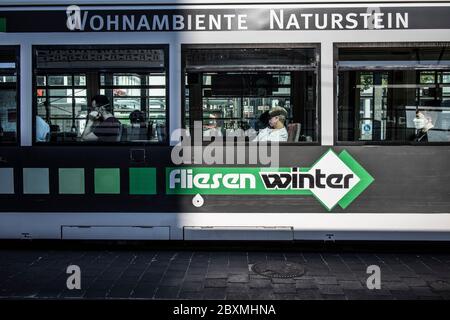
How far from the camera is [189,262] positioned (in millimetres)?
6262

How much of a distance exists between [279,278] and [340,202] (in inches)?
50.4


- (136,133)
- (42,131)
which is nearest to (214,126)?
(136,133)

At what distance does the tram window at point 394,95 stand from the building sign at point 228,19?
0.33 meters

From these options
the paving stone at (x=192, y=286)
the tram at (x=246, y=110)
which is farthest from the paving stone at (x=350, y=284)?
the paving stone at (x=192, y=286)

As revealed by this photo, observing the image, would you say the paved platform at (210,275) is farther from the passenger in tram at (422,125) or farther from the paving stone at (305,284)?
the passenger in tram at (422,125)

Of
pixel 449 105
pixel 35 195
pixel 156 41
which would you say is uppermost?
pixel 156 41

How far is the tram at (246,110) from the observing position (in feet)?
20.6

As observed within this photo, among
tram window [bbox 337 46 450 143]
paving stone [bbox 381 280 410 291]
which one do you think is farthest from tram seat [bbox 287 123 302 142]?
paving stone [bbox 381 280 410 291]

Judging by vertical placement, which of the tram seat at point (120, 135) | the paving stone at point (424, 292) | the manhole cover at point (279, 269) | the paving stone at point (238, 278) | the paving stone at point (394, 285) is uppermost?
the tram seat at point (120, 135)

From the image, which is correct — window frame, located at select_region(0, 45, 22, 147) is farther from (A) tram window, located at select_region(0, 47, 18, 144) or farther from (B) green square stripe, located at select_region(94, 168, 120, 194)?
(B) green square stripe, located at select_region(94, 168, 120, 194)

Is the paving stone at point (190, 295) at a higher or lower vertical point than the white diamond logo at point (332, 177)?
lower

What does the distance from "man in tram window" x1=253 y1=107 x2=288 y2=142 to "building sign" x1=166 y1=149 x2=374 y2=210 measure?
→ 0.36 metres
